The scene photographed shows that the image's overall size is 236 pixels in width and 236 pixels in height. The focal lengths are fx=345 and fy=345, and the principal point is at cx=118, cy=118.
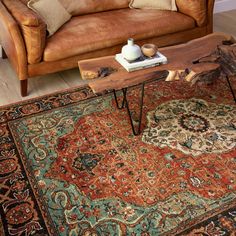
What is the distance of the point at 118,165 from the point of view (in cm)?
218

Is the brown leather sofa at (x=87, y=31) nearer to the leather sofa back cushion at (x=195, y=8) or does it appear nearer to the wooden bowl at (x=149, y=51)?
the leather sofa back cushion at (x=195, y=8)

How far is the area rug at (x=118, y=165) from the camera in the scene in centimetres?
183

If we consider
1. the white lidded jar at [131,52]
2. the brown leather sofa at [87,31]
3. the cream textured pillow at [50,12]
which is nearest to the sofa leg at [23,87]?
the brown leather sofa at [87,31]

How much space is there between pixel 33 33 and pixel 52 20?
31cm

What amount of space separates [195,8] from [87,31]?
110 cm

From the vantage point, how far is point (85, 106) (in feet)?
8.91

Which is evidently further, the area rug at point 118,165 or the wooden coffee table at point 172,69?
the wooden coffee table at point 172,69

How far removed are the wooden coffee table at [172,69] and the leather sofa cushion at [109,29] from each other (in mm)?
514

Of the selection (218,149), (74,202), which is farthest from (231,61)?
(74,202)

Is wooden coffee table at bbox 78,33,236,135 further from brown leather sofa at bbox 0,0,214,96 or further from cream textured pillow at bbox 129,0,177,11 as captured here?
cream textured pillow at bbox 129,0,177,11

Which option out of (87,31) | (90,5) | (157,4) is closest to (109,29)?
(87,31)

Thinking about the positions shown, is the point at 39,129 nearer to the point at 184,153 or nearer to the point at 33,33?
the point at 33,33

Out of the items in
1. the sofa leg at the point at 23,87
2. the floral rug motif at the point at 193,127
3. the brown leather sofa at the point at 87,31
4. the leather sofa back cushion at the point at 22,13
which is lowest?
the floral rug motif at the point at 193,127

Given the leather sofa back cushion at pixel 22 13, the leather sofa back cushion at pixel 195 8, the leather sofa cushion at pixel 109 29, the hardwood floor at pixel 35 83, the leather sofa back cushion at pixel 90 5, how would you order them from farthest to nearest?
the leather sofa back cushion at pixel 195 8 < the leather sofa back cushion at pixel 90 5 < the hardwood floor at pixel 35 83 < the leather sofa cushion at pixel 109 29 < the leather sofa back cushion at pixel 22 13
